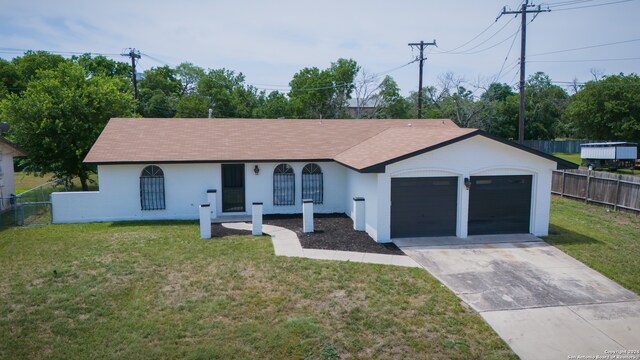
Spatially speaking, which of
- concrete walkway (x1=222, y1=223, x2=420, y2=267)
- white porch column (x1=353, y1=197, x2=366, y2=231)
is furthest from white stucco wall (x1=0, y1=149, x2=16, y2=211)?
white porch column (x1=353, y1=197, x2=366, y2=231)

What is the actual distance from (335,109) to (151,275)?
43663 millimetres

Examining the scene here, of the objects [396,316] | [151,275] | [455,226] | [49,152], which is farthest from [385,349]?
[49,152]

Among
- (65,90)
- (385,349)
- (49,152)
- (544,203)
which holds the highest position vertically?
(65,90)

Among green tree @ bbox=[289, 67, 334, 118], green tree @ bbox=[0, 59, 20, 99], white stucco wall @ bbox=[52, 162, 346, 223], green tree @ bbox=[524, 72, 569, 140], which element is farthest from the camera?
green tree @ bbox=[524, 72, 569, 140]

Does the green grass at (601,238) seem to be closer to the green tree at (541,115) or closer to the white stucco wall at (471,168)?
the white stucco wall at (471,168)

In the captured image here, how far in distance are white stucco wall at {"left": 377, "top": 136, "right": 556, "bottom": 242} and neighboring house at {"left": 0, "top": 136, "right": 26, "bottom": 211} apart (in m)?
16.8

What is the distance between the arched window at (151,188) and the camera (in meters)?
16.6

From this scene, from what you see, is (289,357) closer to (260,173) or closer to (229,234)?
(229,234)

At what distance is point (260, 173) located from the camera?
57.1ft

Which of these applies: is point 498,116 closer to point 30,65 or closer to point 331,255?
point 331,255

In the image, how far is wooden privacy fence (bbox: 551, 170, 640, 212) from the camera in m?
17.7

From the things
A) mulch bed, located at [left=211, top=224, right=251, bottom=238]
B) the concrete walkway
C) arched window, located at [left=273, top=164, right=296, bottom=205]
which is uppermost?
arched window, located at [left=273, top=164, right=296, bottom=205]

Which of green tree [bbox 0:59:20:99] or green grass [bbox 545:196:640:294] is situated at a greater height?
green tree [bbox 0:59:20:99]

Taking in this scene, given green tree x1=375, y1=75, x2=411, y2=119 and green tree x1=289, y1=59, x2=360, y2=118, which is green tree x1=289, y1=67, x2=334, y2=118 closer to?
green tree x1=289, y1=59, x2=360, y2=118
